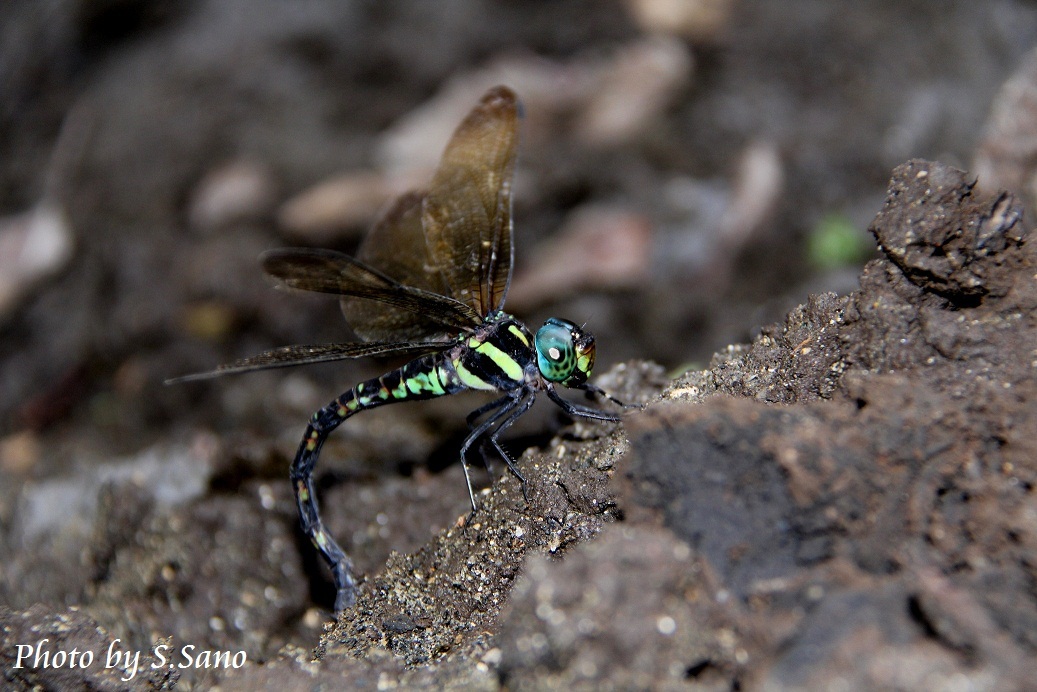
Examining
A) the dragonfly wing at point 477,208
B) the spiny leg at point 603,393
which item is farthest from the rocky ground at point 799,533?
the dragonfly wing at point 477,208

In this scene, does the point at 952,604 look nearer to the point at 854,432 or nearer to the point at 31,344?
the point at 854,432

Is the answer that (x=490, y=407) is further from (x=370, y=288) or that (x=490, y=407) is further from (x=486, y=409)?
(x=370, y=288)

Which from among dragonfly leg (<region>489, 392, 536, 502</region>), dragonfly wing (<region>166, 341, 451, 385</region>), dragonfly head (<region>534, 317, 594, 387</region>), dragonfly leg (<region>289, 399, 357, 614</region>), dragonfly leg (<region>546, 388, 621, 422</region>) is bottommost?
dragonfly leg (<region>289, 399, 357, 614</region>)

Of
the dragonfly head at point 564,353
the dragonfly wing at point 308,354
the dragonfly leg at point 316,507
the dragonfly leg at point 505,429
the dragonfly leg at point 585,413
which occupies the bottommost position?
the dragonfly leg at point 316,507

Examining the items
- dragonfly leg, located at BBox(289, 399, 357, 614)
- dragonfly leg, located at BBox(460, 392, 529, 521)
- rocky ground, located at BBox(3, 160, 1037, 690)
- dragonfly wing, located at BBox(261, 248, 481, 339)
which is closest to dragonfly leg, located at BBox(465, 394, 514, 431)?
dragonfly leg, located at BBox(460, 392, 529, 521)

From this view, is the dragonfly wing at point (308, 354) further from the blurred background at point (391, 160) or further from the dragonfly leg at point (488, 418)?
the blurred background at point (391, 160)

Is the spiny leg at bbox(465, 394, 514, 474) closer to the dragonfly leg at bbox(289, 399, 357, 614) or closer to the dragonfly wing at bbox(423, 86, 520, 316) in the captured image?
the dragonfly wing at bbox(423, 86, 520, 316)
